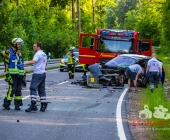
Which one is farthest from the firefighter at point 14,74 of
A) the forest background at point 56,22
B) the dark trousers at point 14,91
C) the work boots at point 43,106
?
the forest background at point 56,22

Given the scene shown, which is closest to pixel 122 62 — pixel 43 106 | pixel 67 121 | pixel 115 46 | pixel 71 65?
pixel 71 65

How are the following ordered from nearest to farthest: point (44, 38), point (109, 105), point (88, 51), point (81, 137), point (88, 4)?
point (81, 137) → point (109, 105) → point (88, 51) → point (44, 38) → point (88, 4)

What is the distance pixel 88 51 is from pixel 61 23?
1438 inches

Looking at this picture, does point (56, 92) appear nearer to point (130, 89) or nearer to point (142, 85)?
point (130, 89)

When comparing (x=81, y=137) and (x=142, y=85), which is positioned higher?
(x=81, y=137)

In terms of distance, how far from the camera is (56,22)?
195 feet

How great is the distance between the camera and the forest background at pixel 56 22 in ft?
105

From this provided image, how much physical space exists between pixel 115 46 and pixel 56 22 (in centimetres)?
3421

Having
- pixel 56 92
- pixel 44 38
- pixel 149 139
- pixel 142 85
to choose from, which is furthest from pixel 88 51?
pixel 44 38

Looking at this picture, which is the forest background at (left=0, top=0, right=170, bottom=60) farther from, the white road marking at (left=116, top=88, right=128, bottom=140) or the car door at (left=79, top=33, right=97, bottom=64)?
the white road marking at (left=116, top=88, right=128, bottom=140)

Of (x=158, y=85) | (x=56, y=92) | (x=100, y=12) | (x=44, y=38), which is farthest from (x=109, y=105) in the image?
(x=100, y=12)

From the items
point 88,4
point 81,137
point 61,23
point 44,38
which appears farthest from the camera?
point 88,4

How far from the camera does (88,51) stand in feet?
83.9

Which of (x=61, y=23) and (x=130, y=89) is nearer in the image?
(x=130, y=89)
